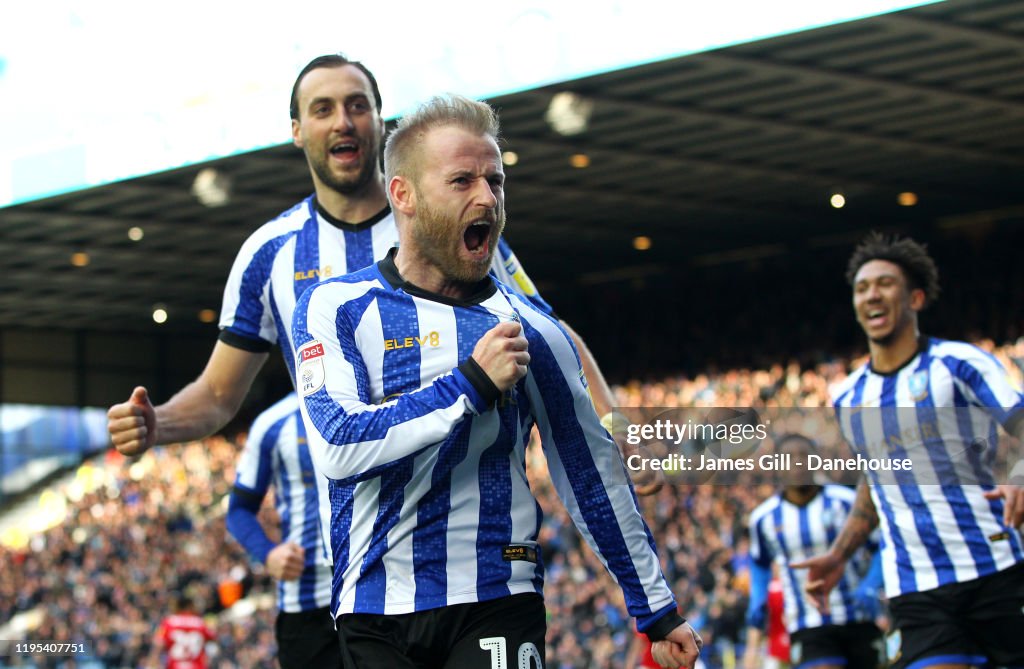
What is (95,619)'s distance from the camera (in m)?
29.0

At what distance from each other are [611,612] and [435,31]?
26.8ft

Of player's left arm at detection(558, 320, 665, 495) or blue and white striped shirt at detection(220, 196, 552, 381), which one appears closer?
player's left arm at detection(558, 320, 665, 495)

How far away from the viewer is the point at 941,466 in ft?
21.6

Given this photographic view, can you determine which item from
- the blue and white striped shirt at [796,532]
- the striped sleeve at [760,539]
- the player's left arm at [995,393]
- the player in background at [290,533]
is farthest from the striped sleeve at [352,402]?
the striped sleeve at [760,539]

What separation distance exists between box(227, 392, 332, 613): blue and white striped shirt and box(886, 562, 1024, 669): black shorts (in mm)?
2671

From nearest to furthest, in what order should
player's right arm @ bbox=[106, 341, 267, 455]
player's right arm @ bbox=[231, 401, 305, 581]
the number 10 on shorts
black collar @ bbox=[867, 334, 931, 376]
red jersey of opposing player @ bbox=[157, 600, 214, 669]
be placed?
the number 10 on shorts
player's right arm @ bbox=[106, 341, 267, 455]
black collar @ bbox=[867, 334, 931, 376]
player's right arm @ bbox=[231, 401, 305, 581]
red jersey of opposing player @ bbox=[157, 600, 214, 669]

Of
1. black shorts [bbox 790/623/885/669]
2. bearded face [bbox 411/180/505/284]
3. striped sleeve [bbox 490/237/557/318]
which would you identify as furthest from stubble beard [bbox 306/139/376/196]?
black shorts [bbox 790/623/885/669]

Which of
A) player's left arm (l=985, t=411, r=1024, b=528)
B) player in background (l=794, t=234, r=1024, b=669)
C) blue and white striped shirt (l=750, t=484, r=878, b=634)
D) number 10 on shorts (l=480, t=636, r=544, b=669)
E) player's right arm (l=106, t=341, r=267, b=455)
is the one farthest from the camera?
blue and white striped shirt (l=750, t=484, r=878, b=634)

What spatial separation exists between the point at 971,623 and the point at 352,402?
379 centimetres

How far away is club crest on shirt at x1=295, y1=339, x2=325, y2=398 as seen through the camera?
364 cm

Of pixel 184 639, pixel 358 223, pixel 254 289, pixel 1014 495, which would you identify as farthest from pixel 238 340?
pixel 184 639

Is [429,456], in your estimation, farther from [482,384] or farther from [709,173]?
[709,173]

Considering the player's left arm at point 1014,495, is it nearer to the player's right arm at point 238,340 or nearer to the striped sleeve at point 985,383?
the striped sleeve at point 985,383

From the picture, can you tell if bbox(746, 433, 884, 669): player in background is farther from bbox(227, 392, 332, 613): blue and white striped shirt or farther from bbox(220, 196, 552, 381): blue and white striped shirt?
bbox(220, 196, 552, 381): blue and white striped shirt
